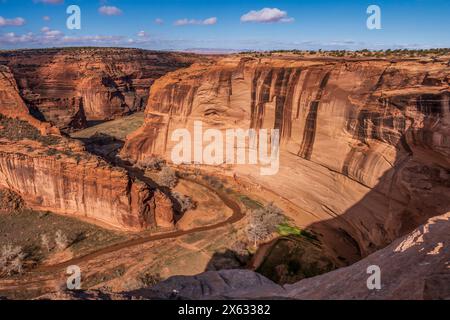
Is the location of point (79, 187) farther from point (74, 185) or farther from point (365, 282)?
point (365, 282)

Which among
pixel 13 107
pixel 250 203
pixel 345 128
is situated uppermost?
pixel 13 107

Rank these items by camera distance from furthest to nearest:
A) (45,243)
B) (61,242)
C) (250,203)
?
(250,203), (45,243), (61,242)

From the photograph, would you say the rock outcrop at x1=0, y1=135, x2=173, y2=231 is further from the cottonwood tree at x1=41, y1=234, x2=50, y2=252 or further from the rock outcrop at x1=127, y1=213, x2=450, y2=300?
the rock outcrop at x1=127, y1=213, x2=450, y2=300

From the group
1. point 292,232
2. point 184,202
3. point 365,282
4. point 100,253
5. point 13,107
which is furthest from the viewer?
point 13,107

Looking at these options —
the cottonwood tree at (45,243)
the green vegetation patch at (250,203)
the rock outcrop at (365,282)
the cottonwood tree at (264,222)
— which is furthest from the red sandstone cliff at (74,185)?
the rock outcrop at (365,282)

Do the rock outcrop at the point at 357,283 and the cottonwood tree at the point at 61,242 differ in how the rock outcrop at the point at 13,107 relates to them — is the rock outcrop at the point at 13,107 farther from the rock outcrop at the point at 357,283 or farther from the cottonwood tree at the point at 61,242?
the rock outcrop at the point at 357,283

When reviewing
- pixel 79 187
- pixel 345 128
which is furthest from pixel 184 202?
pixel 345 128

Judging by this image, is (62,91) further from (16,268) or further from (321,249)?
(321,249)
